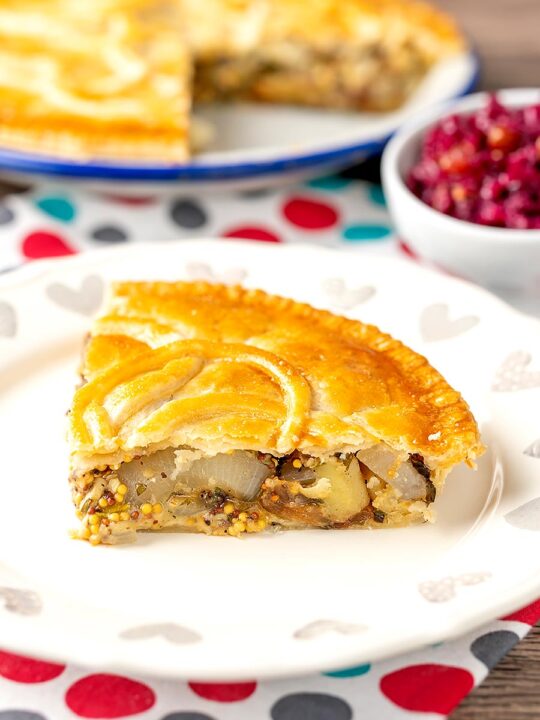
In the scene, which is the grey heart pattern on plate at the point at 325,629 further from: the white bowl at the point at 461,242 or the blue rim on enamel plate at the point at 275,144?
the blue rim on enamel plate at the point at 275,144

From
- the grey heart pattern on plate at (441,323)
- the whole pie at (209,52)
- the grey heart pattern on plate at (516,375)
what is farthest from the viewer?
the whole pie at (209,52)

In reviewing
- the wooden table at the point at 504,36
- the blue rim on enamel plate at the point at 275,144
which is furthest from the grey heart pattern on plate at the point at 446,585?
the wooden table at the point at 504,36

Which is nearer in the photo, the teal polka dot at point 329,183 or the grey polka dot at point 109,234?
the grey polka dot at point 109,234

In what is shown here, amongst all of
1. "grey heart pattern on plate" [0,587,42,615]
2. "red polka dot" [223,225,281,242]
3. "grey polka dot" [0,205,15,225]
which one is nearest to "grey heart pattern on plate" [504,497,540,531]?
"grey heart pattern on plate" [0,587,42,615]

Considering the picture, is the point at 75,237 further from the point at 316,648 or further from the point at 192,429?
the point at 316,648

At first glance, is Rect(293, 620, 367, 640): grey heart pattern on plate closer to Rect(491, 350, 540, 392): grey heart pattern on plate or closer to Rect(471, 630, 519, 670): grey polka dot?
Rect(471, 630, 519, 670): grey polka dot

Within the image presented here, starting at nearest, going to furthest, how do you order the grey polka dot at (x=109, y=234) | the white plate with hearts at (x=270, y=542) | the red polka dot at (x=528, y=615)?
1. the white plate with hearts at (x=270, y=542)
2. the red polka dot at (x=528, y=615)
3. the grey polka dot at (x=109, y=234)

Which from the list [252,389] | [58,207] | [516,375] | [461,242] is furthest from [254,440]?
[58,207]

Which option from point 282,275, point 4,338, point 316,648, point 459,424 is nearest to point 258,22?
point 282,275
